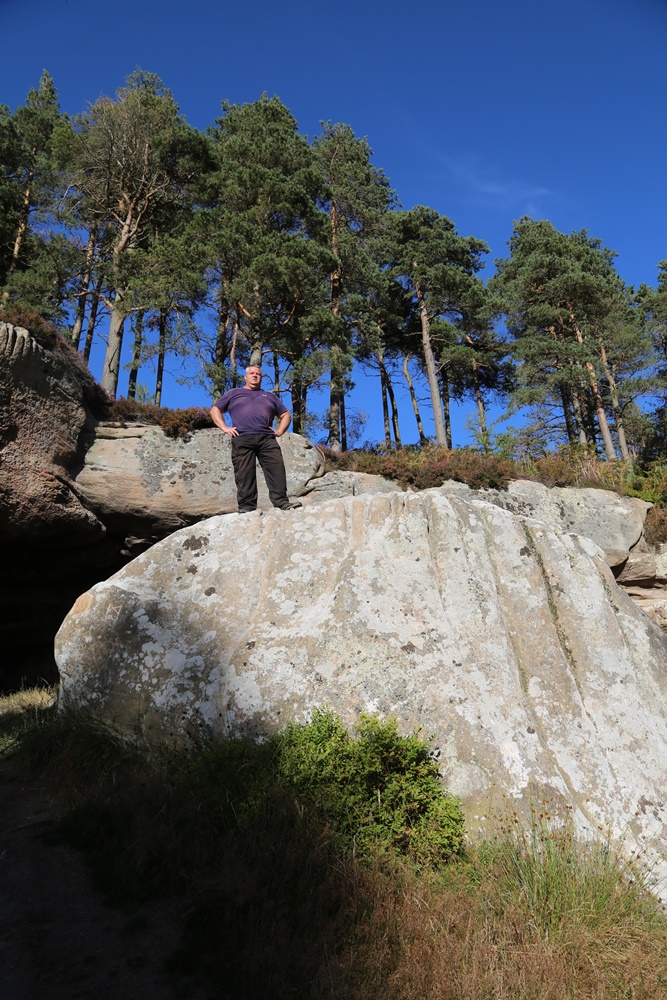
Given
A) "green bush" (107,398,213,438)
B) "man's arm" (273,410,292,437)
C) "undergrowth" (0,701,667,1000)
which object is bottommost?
"undergrowth" (0,701,667,1000)

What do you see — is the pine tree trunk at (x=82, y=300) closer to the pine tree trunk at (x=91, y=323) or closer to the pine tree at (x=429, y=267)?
the pine tree trunk at (x=91, y=323)

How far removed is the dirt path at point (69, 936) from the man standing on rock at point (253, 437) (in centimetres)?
388

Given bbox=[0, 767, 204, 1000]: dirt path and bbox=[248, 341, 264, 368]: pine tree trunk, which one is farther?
bbox=[248, 341, 264, 368]: pine tree trunk

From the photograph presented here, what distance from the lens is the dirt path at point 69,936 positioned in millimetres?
2391

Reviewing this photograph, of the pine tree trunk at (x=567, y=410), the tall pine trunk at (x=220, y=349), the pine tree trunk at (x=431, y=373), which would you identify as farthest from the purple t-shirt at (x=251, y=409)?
the pine tree trunk at (x=567, y=410)

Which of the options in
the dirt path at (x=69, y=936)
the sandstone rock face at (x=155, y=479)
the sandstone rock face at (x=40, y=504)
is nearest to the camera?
the dirt path at (x=69, y=936)

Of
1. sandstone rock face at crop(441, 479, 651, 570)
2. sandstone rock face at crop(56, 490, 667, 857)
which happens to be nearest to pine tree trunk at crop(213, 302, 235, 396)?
sandstone rock face at crop(441, 479, 651, 570)

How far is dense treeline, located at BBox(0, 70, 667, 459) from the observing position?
1645 cm

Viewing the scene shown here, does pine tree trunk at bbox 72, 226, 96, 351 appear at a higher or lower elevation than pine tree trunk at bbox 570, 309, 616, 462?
higher

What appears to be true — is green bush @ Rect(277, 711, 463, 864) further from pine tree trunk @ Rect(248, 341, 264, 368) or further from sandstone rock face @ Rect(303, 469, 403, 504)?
pine tree trunk @ Rect(248, 341, 264, 368)

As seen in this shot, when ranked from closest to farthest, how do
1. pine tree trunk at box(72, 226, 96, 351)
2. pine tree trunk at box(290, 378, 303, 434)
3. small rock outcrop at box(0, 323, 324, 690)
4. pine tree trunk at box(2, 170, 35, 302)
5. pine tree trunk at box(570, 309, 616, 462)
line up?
small rock outcrop at box(0, 323, 324, 690) < pine tree trunk at box(2, 170, 35, 302) < pine tree trunk at box(72, 226, 96, 351) < pine tree trunk at box(290, 378, 303, 434) < pine tree trunk at box(570, 309, 616, 462)

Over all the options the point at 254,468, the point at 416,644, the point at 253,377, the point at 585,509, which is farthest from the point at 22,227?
the point at 416,644

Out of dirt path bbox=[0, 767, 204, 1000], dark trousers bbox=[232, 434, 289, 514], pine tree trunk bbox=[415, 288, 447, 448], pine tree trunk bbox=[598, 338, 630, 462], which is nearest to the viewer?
dirt path bbox=[0, 767, 204, 1000]

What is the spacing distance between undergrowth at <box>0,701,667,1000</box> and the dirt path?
99 millimetres
